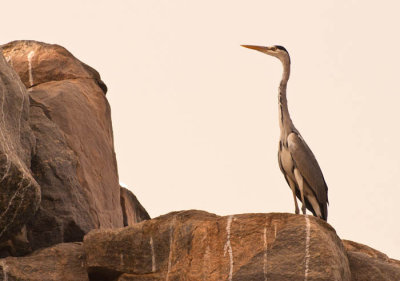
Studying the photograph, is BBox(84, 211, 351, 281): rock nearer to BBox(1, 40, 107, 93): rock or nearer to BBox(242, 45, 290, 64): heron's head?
BBox(1, 40, 107, 93): rock

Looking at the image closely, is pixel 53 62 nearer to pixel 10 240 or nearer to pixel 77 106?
pixel 77 106

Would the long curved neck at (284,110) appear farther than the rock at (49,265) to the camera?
Yes

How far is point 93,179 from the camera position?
1412 cm

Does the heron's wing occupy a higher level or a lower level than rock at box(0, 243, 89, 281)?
higher

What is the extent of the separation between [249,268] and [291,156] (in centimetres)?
473

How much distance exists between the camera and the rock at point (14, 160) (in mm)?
10383

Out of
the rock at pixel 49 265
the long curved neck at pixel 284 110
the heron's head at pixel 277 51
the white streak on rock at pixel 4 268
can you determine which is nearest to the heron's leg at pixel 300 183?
the long curved neck at pixel 284 110

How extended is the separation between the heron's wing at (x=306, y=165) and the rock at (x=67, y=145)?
3.35 metres

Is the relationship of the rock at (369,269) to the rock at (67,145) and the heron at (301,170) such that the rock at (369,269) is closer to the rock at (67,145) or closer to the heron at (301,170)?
the heron at (301,170)

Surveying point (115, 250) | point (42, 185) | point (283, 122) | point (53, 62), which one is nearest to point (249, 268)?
point (115, 250)

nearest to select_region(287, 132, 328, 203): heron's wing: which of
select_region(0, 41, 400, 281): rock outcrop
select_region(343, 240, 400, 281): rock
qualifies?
select_region(0, 41, 400, 281): rock outcrop

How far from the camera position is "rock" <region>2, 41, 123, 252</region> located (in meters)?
12.6

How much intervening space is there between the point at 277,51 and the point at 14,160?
7.11 metres

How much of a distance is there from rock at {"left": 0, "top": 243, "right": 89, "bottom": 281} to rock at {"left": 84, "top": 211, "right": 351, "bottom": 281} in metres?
0.31
